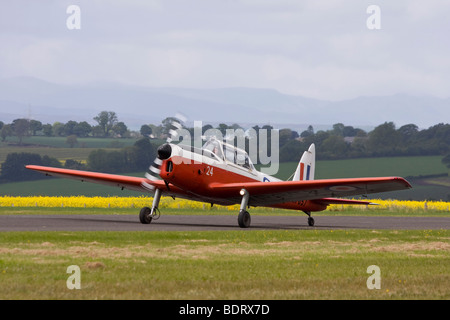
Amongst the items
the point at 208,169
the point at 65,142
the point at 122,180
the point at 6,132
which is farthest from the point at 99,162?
the point at 208,169

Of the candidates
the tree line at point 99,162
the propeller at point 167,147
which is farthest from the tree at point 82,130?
the propeller at point 167,147

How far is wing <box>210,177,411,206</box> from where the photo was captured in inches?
998

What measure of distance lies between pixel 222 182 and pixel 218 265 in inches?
527

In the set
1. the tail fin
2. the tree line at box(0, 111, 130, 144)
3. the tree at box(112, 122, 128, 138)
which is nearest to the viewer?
the tail fin

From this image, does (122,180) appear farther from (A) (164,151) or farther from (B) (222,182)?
(A) (164,151)

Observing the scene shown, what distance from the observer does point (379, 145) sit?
6112 inches

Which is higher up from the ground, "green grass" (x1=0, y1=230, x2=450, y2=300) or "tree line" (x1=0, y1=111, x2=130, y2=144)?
"tree line" (x1=0, y1=111, x2=130, y2=144)

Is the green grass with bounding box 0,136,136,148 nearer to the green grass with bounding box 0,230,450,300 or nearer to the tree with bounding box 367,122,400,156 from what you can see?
the tree with bounding box 367,122,400,156

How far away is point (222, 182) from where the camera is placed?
27250 millimetres

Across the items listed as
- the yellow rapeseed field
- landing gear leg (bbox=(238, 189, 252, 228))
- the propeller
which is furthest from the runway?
the yellow rapeseed field

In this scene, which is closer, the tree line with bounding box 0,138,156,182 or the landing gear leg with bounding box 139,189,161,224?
the landing gear leg with bounding box 139,189,161,224

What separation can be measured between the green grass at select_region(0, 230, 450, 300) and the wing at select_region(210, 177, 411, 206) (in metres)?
4.03
